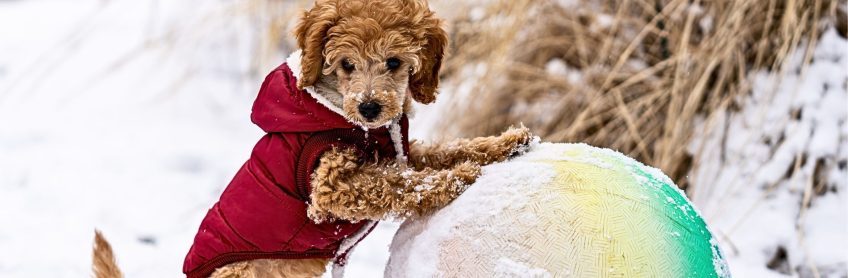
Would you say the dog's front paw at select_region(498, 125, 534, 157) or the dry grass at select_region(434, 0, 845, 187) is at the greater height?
the dry grass at select_region(434, 0, 845, 187)

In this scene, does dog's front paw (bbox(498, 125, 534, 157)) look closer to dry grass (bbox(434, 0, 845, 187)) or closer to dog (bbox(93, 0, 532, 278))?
dog (bbox(93, 0, 532, 278))

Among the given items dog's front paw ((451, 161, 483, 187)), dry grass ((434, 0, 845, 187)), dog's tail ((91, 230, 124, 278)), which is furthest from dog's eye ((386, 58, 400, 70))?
dry grass ((434, 0, 845, 187))

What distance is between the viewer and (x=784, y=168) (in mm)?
3553

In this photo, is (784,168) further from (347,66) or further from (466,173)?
(347,66)

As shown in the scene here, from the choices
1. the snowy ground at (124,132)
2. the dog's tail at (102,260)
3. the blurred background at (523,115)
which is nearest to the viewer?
the dog's tail at (102,260)

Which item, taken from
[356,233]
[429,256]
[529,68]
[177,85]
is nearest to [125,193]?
[177,85]

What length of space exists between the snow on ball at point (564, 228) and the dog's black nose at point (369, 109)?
279 mm

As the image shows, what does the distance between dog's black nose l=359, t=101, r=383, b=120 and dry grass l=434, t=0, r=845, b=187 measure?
6.00 feet

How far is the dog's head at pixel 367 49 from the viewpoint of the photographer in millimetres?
2033

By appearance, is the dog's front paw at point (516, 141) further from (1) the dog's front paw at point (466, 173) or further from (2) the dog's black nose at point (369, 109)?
(2) the dog's black nose at point (369, 109)

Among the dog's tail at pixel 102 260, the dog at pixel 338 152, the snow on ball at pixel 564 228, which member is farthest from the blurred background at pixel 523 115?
the snow on ball at pixel 564 228

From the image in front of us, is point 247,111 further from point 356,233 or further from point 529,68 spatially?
point 356,233

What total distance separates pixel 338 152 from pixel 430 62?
307 millimetres

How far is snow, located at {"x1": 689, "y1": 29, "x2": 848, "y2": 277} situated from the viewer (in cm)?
341
